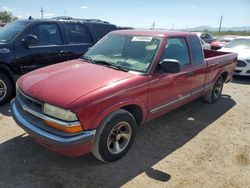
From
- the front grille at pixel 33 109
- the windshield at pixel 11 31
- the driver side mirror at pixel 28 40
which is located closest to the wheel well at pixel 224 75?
the driver side mirror at pixel 28 40

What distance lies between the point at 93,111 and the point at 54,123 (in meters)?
0.46

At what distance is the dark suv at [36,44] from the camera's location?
5242 mm

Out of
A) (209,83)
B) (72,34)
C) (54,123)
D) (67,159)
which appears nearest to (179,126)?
(209,83)

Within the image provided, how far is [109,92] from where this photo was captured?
9.77ft

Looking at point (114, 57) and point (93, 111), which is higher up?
point (114, 57)

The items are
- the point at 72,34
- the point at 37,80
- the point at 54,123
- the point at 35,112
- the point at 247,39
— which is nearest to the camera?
the point at 54,123

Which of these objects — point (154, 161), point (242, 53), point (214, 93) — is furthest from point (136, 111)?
point (242, 53)

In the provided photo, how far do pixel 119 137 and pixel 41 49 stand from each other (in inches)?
131

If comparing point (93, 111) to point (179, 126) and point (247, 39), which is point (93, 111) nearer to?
point (179, 126)

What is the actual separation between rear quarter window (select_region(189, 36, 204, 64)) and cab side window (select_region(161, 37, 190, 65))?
189 millimetres

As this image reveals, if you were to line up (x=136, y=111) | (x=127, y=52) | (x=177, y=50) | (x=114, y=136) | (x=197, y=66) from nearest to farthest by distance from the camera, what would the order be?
(x=114, y=136) → (x=136, y=111) → (x=127, y=52) → (x=177, y=50) → (x=197, y=66)

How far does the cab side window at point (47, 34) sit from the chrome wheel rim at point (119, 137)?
3.39 metres

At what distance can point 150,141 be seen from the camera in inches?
159

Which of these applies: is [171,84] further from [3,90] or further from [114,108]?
[3,90]
